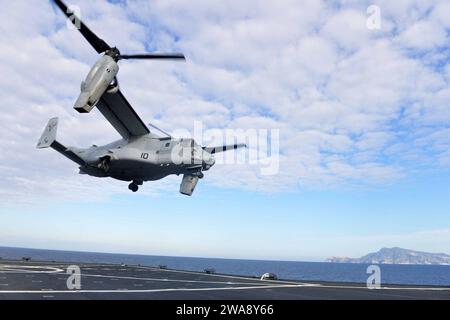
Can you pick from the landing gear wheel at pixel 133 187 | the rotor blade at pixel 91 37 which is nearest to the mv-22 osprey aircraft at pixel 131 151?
the rotor blade at pixel 91 37

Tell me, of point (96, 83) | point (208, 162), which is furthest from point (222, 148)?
point (96, 83)

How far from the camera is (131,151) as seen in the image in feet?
109

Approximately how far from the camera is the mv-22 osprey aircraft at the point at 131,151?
98.5 feet

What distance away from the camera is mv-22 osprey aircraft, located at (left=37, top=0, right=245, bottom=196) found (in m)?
30.0

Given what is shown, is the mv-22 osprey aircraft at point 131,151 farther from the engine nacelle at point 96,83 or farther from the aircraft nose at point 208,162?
the engine nacelle at point 96,83

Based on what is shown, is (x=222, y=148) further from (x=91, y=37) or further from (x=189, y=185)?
(x=91, y=37)

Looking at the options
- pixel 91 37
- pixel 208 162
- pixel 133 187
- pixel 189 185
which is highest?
pixel 91 37

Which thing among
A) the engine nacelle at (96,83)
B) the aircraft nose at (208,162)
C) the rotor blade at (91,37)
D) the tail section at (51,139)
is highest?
the rotor blade at (91,37)

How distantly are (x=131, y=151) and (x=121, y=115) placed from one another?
3.19 meters

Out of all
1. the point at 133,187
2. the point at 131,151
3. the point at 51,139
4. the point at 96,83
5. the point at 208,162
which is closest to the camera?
the point at 96,83
